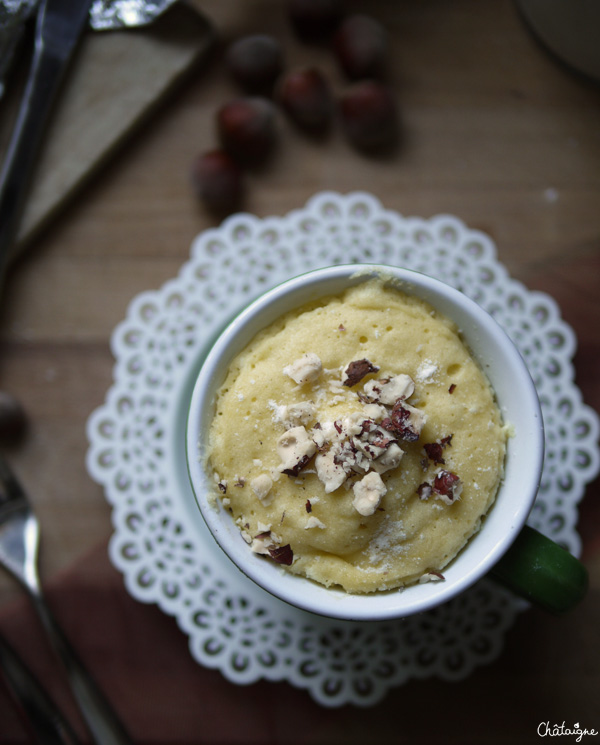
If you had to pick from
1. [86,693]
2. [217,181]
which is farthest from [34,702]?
[217,181]

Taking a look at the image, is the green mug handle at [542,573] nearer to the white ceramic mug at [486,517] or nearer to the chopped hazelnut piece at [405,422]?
the white ceramic mug at [486,517]

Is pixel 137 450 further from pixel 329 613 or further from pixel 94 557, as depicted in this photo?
pixel 329 613

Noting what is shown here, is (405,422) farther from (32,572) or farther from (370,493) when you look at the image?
(32,572)

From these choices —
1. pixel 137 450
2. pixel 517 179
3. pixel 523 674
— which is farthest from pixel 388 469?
pixel 517 179

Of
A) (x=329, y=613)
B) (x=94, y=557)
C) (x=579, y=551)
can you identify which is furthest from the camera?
(x=94, y=557)

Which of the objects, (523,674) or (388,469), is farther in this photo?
(523,674)

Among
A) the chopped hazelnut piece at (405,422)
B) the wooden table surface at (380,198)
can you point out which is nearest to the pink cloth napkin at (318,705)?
the wooden table surface at (380,198)

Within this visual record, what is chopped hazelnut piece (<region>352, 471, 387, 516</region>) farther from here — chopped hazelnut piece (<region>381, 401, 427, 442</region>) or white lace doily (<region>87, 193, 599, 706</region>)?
white lace doily (<region>87, 193, 599, 706</region>)
